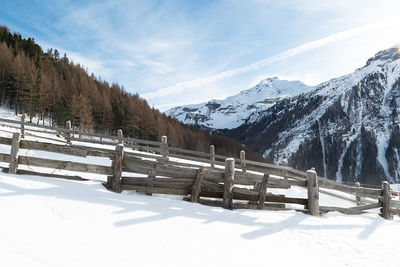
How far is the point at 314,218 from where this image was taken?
8211 millimetres

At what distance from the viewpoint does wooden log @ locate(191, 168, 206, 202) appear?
7.93 m

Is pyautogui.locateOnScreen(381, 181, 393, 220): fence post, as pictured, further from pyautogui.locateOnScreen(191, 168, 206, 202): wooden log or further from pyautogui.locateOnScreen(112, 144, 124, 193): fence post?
pyautogui.locateOnScreen(112, 144, 124, 193): fence post

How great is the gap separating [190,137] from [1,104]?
43.9 metres

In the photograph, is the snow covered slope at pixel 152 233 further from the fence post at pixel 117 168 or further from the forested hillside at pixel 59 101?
the forested hillside at pixel 59 101

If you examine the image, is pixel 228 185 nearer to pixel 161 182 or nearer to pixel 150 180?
pixel 161 182

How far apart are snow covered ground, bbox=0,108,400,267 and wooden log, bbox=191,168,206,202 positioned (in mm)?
389

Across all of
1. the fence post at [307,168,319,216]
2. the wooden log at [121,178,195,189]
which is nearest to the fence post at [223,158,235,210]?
the wooden log at [121,178,195,189]

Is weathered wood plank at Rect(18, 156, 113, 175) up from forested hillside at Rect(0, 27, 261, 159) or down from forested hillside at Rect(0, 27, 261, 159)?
down

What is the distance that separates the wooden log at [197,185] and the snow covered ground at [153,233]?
0.39 metres

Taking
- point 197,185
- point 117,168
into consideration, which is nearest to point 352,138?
point 197,185

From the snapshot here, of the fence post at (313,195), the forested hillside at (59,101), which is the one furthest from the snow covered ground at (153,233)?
the forested hillside at (59,101)

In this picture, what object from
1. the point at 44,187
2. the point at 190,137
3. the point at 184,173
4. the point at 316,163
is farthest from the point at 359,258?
the point at 316,163

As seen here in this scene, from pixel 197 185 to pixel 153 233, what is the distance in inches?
115

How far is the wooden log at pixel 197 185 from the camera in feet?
26.0
